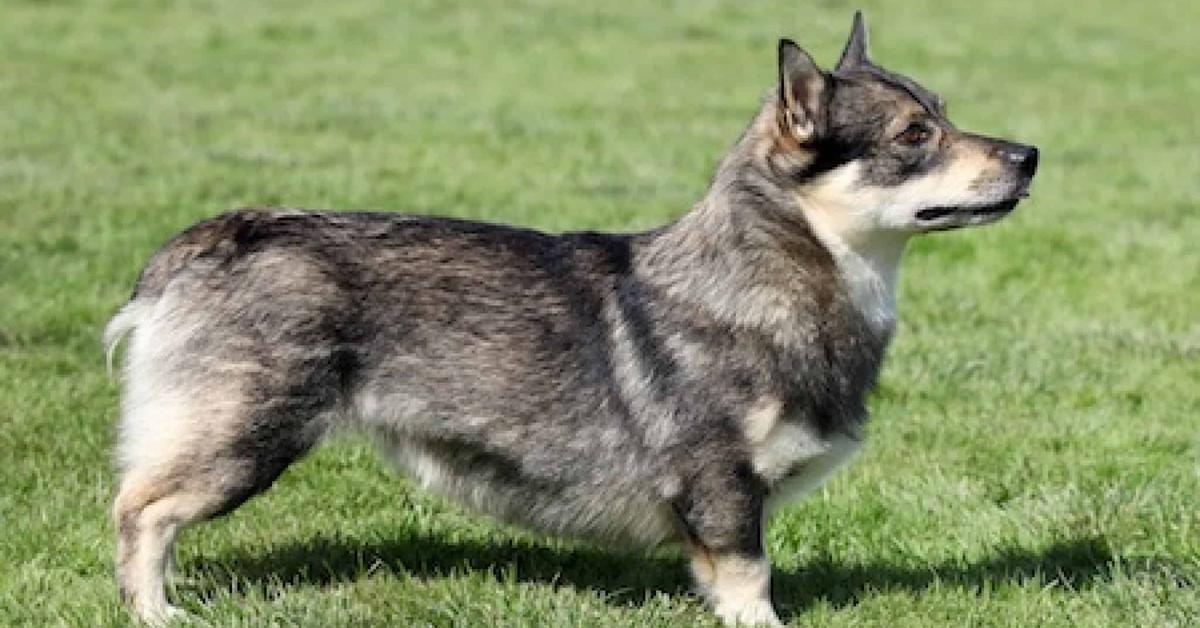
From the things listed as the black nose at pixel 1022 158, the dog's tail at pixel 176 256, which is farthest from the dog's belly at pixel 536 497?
the black nose at pixel 1022 158

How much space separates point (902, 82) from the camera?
5.18 m

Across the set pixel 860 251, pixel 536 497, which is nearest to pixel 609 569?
pixel 536 497

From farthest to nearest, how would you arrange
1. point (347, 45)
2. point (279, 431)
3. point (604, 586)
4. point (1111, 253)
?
point (347, 45) < point (1111, 253) < point (604, 586) < point (279, 431)

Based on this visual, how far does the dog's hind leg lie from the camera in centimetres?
487

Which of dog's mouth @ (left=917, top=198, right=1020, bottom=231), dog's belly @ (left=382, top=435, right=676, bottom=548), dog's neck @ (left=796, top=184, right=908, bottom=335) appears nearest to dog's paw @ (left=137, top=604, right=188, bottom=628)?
dog's belly @ (left=382, top=435, right=676, bottom=548)

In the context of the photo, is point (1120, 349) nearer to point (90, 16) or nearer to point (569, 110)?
point (569, 110)

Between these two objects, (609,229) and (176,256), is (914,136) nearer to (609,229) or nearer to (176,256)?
(176,256)

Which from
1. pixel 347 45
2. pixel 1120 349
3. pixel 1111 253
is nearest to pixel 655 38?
pixel 347 45

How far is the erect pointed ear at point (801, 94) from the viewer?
4926 millimetres

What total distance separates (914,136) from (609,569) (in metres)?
1.60

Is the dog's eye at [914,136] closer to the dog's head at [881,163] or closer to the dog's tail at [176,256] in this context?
the dog's head at [881,163]

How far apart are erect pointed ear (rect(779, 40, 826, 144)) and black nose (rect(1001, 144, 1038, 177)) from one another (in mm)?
521

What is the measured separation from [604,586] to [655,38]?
50.8ft

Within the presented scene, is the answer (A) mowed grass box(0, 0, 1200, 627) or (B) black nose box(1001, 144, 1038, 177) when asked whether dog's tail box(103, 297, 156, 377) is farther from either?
(B) black nose box(1001, 144, 1038, 177)
